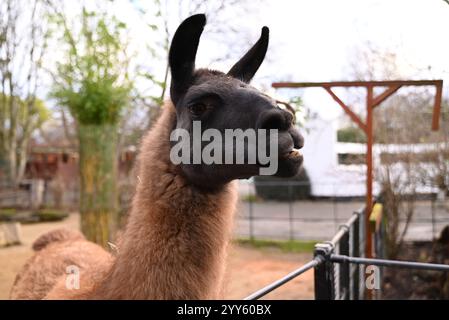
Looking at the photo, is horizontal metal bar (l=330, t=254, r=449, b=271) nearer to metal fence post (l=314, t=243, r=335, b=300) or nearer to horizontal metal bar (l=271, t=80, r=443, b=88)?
metal fence post (l=314, t=243, r=335, b=300)

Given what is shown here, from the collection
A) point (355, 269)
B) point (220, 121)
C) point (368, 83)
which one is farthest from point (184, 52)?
point (355, 269)

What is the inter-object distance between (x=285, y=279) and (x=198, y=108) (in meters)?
1.01

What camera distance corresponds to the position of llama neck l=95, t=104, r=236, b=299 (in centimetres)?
193

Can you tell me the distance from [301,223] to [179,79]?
13763 mm

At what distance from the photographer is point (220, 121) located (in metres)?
2.00

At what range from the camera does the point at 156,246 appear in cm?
199

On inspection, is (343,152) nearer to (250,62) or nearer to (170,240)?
(250,62)

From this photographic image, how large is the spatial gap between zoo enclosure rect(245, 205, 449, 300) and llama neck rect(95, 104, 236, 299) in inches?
10.8

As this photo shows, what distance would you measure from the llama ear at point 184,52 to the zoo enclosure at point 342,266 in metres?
1.12

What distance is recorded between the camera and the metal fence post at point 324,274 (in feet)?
9.62

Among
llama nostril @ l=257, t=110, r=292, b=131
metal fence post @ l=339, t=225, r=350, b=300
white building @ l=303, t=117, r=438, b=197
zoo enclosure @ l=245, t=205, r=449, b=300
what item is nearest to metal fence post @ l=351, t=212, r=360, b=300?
zoo enclosure @ l=245, t=205, r=449, b=300

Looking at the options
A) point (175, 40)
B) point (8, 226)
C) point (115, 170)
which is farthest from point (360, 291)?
point (8, 226)

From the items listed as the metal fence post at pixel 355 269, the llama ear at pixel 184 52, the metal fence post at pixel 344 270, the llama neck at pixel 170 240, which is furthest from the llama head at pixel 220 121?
the metal fence post at pixel 355 269
